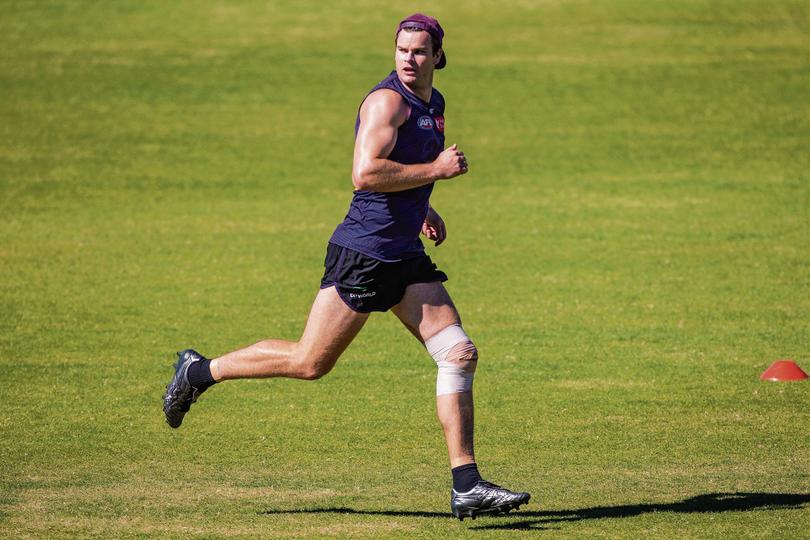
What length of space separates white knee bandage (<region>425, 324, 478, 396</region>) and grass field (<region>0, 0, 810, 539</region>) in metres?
0.70

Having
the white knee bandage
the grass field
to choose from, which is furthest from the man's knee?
the grass field

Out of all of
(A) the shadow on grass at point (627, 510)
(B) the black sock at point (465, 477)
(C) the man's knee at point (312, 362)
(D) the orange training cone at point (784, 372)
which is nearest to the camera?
(B) the black sock at point (465, 477)

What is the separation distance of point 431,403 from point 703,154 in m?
10.9

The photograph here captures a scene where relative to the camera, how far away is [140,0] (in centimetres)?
2831

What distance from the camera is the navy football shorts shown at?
7.14 m

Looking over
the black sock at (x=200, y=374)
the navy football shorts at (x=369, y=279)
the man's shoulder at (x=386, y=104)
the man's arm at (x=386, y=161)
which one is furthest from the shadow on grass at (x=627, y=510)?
the man's shoulder at (x=386, y=104)

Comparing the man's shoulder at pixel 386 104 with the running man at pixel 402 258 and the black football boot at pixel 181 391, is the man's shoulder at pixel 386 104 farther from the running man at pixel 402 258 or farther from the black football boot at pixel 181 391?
the black football boot at pixel 181 391

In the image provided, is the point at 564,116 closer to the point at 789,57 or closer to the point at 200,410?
the point at 789,57

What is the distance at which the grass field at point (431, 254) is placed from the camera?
770 cm

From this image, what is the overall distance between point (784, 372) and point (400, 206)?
405 centimetres

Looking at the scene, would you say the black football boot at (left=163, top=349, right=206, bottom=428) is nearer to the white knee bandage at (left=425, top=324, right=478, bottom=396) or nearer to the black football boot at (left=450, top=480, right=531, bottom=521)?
the white knee bandage at (left=425, top=324, right=478, bottom=396)

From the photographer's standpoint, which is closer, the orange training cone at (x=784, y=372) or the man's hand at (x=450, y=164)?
the man's hand at (x=450, y=164)

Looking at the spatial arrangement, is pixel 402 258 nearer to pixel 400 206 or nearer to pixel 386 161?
pixel 400 206

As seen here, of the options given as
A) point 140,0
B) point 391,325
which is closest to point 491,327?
point 391,325
